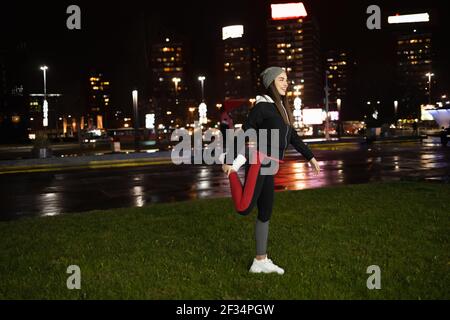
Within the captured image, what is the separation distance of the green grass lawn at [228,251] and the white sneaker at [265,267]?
11 cm

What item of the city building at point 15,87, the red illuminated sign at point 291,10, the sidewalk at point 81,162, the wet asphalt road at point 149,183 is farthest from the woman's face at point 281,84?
the red illuminated sign at point 291,10

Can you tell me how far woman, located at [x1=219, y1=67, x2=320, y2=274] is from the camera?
17.5ft

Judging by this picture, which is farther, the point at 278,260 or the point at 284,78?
the point at 278,260

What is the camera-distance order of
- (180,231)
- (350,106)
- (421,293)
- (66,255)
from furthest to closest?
(350,106) < (180,231) < (66,255) < (421,293)

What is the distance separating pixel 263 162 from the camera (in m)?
5.34

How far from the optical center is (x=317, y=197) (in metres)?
11.0

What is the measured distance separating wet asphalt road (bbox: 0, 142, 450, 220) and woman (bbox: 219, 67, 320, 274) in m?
6.46

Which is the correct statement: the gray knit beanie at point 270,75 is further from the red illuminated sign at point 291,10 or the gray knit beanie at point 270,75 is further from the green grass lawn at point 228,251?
the red illuminated sign at point 291,10

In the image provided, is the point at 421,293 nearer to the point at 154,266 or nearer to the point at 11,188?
the point at 154,266

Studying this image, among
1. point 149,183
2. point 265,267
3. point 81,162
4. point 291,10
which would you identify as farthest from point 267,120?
point 291,10

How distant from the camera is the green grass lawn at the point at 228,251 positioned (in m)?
5.04

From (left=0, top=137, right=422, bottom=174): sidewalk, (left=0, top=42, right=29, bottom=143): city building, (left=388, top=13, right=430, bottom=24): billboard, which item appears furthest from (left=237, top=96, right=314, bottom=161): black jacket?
(left=388, top=13, right=430, bottom=24): billboard

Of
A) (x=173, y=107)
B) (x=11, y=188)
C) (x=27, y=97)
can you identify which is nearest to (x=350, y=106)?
(x=173, y=107)
